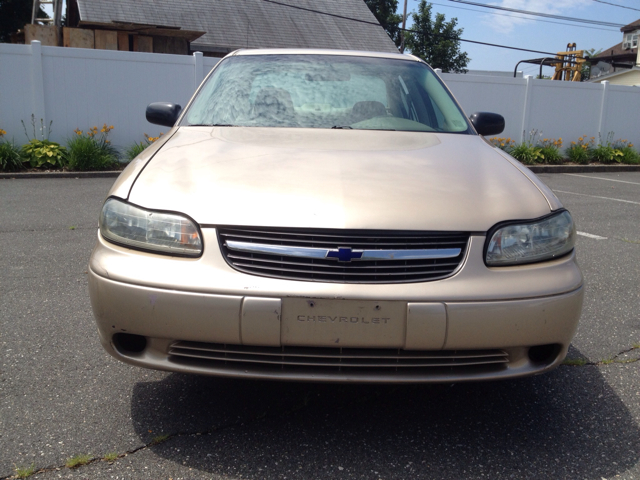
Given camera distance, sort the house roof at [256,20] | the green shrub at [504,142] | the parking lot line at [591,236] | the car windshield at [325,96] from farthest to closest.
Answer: the house roof at [256,20], the green shrub at [504,142], the parking lot line at [591,236], the car windshield at [325,96]

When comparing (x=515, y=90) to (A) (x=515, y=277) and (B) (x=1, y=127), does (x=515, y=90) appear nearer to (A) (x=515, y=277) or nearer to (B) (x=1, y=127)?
(B) (x=1, y=127)

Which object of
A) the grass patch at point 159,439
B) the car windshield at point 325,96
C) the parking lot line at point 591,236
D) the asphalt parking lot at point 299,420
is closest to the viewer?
the asphalt parking lot at point 299,420

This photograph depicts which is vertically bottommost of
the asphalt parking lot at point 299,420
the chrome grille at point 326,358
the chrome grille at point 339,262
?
the asphalt parking lot at point 299,420

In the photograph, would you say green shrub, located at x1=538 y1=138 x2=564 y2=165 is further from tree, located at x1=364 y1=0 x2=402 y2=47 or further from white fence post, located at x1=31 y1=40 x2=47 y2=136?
tree, located at x1=364 y1=0 x2=402 y2=47

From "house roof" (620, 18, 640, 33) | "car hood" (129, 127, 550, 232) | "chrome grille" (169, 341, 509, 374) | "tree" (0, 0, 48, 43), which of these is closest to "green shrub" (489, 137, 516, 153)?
"car hood" (129, 127, 550, 232)

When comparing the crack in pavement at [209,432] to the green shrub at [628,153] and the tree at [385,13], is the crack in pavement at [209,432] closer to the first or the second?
the green shrub at [628,153]

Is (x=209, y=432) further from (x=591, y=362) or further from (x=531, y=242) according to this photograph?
(x=591, y=362)

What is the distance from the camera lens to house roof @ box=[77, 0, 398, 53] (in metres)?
22.5

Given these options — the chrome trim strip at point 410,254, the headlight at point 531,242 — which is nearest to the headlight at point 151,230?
the chrome trim strip at point 410,254

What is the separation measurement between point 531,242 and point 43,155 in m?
10.3

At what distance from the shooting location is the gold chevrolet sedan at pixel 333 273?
2.01 metres

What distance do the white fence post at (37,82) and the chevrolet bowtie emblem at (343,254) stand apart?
1089 cm

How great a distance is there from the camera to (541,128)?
48.8ft

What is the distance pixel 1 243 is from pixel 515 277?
15.6ft
